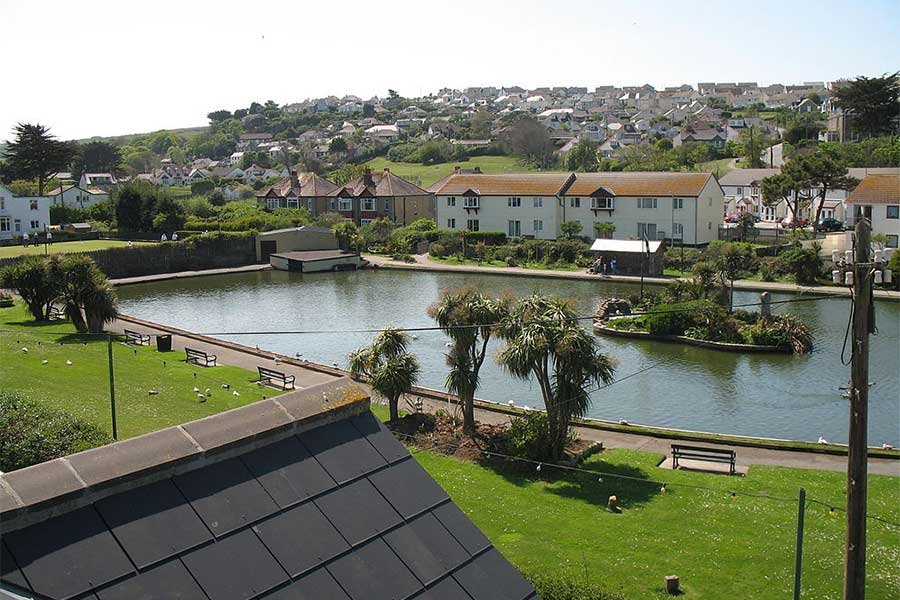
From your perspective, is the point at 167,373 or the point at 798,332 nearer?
the point at 167,373

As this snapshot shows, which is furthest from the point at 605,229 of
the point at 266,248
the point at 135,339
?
the point at 135,339

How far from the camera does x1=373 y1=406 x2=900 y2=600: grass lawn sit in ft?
47.1

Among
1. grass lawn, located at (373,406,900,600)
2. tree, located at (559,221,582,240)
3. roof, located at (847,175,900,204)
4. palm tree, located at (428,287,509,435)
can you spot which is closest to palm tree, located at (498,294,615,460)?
grass lawn, located at (373,406,900,600)

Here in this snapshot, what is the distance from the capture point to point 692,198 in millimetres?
62469

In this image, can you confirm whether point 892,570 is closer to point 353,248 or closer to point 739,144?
point 353,248

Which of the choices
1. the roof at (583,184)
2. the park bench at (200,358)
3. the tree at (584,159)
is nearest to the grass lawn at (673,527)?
the park bench at (200,358)

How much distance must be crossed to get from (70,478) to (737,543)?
45.6 feet

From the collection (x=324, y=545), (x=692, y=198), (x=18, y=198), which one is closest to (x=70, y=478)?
(x=324, y=545)

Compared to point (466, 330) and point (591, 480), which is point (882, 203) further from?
point (591, 480)

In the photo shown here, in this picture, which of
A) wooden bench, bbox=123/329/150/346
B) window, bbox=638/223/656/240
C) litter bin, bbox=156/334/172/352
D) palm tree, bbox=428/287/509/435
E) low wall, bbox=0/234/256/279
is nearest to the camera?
palm tree, bbox=428/287/509/435

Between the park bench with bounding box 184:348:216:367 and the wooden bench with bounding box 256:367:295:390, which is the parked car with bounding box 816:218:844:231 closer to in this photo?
the park bench with bounding box 184:348:216:367

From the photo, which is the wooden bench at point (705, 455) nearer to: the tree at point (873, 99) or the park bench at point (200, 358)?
the park bench at point (200, 358)

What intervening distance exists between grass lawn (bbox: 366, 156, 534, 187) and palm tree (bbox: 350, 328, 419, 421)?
95758mm

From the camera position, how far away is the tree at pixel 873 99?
96.9 m
